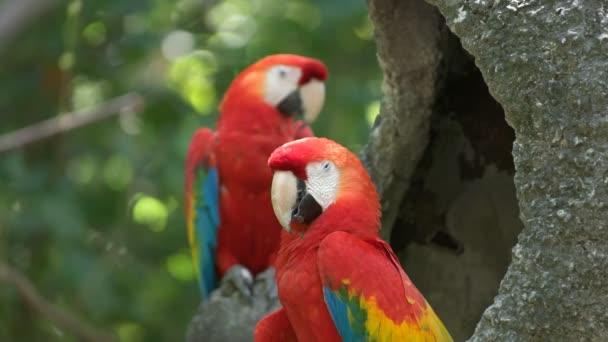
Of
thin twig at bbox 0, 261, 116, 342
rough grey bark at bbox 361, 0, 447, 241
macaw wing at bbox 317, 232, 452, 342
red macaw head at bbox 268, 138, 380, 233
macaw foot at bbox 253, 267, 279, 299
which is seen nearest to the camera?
macaw wing at bbox 317, 232, 452, 342

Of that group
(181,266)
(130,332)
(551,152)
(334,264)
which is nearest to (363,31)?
(181,266)

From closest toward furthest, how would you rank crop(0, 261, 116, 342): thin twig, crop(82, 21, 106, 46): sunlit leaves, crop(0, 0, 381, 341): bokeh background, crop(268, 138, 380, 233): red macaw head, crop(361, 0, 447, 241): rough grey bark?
crop(268, 138, 380, 233): red macaw head < crop(361, 0, 447, 241): rough grey bark < crop(0, 261, 116, 342): thin twig < crop(0, 0, 381, 341): bokeh background < crop(82, 21, 106, 46): sunlit leaves

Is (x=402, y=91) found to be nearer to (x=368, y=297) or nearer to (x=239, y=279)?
(x=368, y=297)

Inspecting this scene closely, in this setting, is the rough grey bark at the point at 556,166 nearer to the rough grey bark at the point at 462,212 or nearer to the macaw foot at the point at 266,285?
the rough grey bark at the point at 462,212

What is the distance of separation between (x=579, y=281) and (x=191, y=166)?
1541 millimetres

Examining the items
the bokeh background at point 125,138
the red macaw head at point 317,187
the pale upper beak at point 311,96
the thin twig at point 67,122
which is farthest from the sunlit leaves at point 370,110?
the red macaw head at point 317,187

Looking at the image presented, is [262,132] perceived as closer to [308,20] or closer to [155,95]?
[155,95]

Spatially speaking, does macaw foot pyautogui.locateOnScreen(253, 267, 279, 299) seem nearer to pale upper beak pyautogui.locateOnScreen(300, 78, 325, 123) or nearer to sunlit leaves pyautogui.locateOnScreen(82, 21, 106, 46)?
pale upper beak pyautogui.locateOnScreen(300, 78, 325, 123)

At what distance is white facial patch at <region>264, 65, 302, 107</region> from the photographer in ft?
9.02

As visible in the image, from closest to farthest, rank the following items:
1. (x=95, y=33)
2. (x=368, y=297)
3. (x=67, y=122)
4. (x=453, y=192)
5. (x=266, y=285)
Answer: (x=368, y=297) < (x=453, y=192) < (x=266, y=285) < (x=67, y=122) < (x=95, y=33)

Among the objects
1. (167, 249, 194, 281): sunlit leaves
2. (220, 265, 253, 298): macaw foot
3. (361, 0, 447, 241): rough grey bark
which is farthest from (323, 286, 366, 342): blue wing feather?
(167, 249, 194, 281): sunlit leaves

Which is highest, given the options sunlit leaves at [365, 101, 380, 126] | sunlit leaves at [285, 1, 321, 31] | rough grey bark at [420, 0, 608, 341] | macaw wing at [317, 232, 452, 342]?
rough grey bark at [420, 0, 608, 341]

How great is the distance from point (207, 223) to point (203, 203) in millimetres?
63

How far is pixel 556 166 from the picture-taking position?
4.75ft
